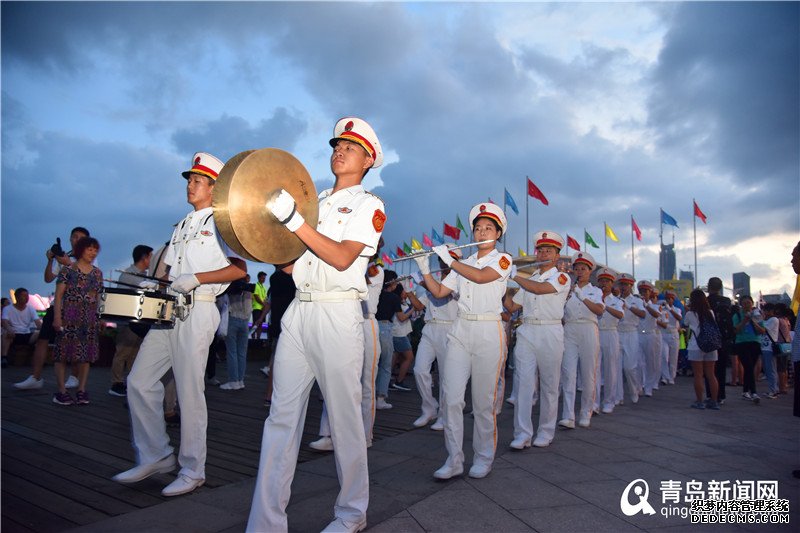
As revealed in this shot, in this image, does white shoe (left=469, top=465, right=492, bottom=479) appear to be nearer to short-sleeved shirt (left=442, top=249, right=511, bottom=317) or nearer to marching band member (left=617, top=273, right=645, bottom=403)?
short-sleeved shirt (left=442, top=249, right=511, bottom=317)

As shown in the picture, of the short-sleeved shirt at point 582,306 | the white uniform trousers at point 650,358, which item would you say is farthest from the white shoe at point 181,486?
the white uniform trousers at point 650,358

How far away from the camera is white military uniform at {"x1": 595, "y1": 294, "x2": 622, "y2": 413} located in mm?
9859

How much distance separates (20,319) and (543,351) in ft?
40.0

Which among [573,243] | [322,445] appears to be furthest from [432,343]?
[573,243]

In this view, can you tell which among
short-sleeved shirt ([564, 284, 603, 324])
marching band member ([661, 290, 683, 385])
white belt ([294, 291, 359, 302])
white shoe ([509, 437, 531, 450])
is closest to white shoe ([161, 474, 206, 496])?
white belt ([294, 291, 359, 302])

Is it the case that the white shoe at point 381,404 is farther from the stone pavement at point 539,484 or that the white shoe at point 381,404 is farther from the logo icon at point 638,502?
the logo icon at point 638,502

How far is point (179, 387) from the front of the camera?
14.6 ft

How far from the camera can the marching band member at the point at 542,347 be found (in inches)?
254

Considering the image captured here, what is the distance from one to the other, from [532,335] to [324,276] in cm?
406

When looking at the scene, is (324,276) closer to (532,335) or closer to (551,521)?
(551,521)

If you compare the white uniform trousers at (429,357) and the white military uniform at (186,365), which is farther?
the white uniform trousers at (429,357)

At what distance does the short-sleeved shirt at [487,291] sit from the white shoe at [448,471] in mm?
1397

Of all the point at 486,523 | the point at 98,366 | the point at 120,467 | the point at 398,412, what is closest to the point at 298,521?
the point at 486,523

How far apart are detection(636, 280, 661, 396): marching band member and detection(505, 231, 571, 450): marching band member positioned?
6.53m
